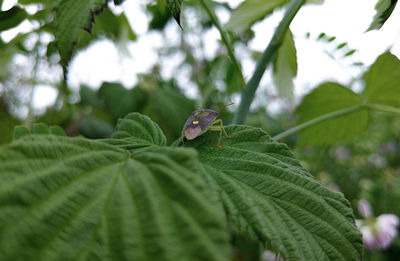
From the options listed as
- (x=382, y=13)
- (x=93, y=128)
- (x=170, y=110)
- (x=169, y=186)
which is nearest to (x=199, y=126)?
(x=169, y=186)

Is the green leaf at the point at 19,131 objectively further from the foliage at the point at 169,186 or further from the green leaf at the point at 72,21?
the green leaf at the point at 72,21

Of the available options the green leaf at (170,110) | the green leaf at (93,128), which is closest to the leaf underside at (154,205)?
the green leaf at (170,110)

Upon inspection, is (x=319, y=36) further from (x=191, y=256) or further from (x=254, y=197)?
(x=191, y=256)

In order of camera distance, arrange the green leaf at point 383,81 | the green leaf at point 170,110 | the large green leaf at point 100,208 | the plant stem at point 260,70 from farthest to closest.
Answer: the green leaf at point 170,110 < the green leaf at point 383,81 < the plant stem at point 260,70 < the large green leaf at point 100,208

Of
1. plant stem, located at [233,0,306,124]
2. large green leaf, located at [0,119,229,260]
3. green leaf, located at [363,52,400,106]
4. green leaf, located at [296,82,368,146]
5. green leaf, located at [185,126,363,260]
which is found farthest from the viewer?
green leaf, located at [296,82,368,146]

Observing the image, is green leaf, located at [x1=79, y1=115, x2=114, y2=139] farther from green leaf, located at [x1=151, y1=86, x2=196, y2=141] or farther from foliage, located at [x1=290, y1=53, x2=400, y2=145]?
foliage, located at [x1=290, y1=53, x2=400, y2=145]

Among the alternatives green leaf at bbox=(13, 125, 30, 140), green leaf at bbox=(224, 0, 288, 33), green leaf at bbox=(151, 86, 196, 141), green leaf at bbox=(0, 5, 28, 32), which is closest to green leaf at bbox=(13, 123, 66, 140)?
green leaf at bbox=(13, 125, 30, 140)

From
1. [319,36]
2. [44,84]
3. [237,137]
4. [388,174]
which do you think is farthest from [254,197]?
[388,174]
